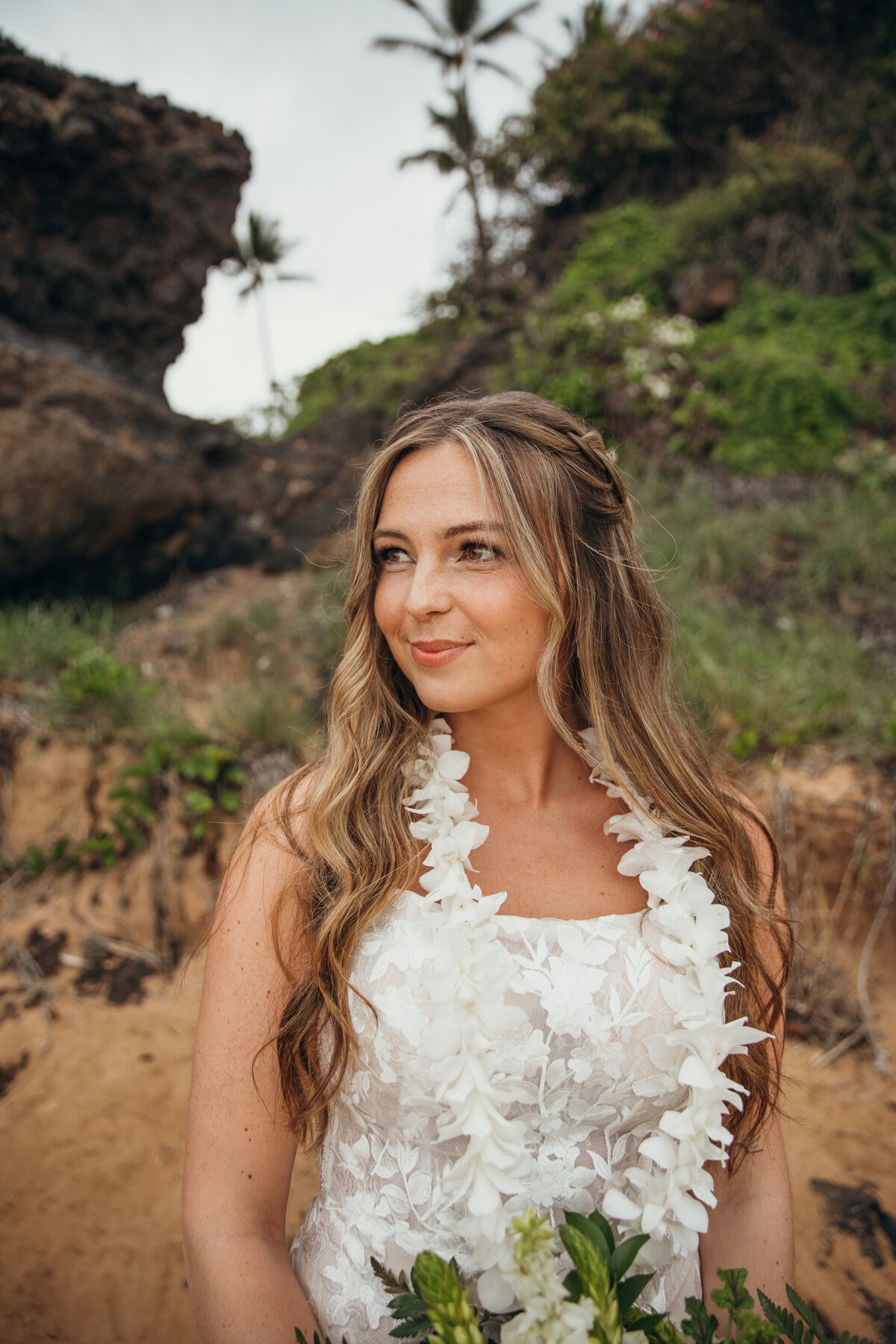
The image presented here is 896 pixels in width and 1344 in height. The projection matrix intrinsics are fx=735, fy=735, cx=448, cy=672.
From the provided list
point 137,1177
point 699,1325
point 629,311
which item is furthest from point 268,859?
point 629,311

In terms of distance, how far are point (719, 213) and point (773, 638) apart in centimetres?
752

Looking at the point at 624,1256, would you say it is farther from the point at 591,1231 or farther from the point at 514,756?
the point at 514,756

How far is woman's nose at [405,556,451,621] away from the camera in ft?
5.22

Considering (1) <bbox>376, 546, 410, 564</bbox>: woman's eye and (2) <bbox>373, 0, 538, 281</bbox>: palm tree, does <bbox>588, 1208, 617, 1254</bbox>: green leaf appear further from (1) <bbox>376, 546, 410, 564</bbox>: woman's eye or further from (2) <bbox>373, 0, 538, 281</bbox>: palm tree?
(2) <bbox>373, 0, 538, 281</bbox>: palm tree

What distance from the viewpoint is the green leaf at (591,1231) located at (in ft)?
3.38

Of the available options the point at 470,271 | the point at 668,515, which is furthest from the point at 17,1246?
the point at 470,271

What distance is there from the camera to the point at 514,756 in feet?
6.32

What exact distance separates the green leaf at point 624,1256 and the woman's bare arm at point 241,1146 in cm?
74

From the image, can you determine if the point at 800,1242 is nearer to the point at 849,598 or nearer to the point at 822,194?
the point at 849,598

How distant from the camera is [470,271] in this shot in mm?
12992

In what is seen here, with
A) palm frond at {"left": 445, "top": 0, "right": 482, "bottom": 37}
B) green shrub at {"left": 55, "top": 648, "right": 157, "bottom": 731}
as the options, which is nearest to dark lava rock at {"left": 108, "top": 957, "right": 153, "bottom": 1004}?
green shrub at {"left": 55, "top": 648, "right": 157, "bottom": 731}

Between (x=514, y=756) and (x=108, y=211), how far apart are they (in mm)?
6231

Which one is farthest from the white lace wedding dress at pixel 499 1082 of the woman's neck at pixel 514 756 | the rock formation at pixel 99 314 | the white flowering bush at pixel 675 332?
the white flowering bush at pixel 675 332

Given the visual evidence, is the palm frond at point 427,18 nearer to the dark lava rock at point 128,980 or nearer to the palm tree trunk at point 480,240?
the palm tree trunk at point 480,240
